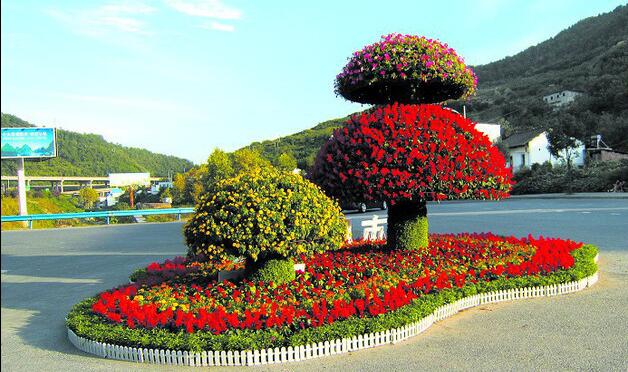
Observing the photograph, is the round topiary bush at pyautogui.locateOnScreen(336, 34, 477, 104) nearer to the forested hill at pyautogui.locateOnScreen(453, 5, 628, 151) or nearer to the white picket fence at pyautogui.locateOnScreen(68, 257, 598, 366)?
the white picket fence at pyautogui.locateOnScreen(68, 257, 598, 366)

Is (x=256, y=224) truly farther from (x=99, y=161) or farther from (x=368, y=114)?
(x=99, y=161)

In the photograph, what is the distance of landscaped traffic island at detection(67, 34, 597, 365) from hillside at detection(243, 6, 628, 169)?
4351 centimetres

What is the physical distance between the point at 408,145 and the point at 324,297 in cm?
252

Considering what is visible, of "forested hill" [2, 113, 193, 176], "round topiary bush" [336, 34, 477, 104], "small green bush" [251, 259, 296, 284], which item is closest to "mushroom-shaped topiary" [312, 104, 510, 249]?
"round topiary bush" [336, 34, 477, 104]

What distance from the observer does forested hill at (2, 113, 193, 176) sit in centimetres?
6488

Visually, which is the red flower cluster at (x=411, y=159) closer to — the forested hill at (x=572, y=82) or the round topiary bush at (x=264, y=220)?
the round topiary bush at (x=264, y=220)

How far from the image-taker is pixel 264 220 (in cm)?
573

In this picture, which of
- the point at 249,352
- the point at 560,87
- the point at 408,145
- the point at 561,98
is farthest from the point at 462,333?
the point at 560,87

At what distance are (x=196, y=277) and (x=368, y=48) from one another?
4.23 m

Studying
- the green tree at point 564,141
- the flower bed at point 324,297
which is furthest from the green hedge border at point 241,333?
the green tree at point 564,141

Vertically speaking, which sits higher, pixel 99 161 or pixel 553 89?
pixel 553 89

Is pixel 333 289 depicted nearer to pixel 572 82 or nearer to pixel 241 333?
pixel 241 333

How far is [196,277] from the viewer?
24.0 feet

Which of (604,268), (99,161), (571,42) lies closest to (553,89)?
(571,42)
